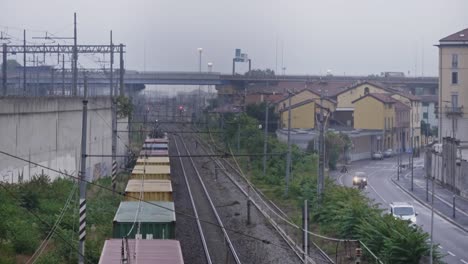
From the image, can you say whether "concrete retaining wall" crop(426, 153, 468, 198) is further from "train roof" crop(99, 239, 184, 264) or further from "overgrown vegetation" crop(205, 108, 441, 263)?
"train roof" crop(99, 239, 184, 264)

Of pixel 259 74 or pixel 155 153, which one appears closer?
pixel 155 153

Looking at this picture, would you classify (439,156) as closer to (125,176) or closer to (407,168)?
(407,168)

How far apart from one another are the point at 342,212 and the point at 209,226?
315 cm

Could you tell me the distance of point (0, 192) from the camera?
15.5 m

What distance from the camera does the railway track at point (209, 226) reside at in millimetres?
14992

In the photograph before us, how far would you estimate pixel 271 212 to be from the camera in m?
21.1

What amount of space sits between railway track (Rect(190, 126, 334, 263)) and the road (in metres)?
2.41

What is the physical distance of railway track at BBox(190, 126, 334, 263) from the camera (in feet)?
50.2

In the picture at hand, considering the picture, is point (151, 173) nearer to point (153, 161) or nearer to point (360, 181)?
point (153, 161)

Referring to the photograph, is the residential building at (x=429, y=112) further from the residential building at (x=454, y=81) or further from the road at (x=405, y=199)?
the residential building at (x=454, y=81)

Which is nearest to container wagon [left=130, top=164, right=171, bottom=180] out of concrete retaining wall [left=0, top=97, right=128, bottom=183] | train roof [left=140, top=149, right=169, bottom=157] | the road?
concrete retaining wall [left=0, top=97, right=128, bottom=183]

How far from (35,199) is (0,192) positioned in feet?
4.74

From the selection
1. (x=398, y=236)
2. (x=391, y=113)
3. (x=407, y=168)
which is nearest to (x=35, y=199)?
(x=398, y=236)

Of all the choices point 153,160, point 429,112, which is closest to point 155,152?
point 153,160
